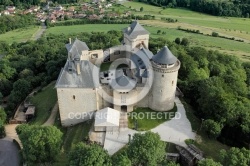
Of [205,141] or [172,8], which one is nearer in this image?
[205,141]

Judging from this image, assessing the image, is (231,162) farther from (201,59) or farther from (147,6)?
(147,6)

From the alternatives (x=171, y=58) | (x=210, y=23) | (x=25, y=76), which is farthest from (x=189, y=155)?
(x=210, y=23)

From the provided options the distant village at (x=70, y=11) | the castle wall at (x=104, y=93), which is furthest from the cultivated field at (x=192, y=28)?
the castle wall at (x=104, y=93)

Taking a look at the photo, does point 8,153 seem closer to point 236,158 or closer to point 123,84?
point 123,84

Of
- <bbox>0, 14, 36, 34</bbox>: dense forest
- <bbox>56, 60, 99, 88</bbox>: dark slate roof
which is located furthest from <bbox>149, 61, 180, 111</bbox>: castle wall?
<bbox>0, 14, 36, 34</bbox>: dense forest

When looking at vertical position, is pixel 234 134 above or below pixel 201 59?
below

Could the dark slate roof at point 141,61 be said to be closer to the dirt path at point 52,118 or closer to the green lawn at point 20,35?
the dirt path at point 52,118

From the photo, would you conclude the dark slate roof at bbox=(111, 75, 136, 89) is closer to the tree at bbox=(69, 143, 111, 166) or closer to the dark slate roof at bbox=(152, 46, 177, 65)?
the dark slate roof at bbox=(152, 46, 177, 65)
